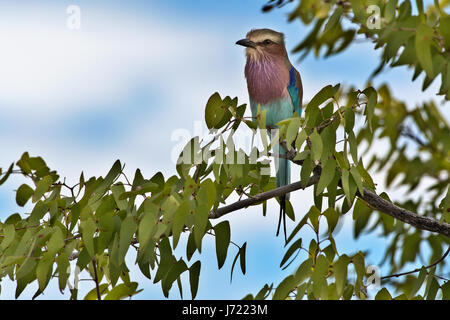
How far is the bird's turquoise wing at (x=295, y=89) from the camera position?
3.74 meters

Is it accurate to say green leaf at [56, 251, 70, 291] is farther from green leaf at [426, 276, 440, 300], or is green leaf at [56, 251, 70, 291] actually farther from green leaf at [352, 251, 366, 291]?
green leaf at [426, 276, 440, 300]

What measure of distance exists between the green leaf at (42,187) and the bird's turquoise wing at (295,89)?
1581 mm

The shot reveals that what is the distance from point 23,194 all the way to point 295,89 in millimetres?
1721

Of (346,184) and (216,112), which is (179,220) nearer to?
(216,112)

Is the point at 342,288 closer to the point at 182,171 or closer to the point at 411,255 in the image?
the point at 182,171

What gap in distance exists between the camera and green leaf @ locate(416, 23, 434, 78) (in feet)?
8.61

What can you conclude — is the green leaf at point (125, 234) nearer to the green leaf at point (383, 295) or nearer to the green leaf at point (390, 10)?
the green leaf at point (383, 295)

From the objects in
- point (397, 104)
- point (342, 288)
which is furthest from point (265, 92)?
point (397, 104)

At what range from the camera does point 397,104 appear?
20.1 ft

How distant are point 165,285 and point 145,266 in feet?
0.39

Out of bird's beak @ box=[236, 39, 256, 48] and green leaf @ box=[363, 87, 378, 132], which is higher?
bird's beak @ box=[236, 39, 256, 48]

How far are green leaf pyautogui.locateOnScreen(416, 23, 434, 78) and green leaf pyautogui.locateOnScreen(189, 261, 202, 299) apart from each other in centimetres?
130

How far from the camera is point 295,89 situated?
3762mm

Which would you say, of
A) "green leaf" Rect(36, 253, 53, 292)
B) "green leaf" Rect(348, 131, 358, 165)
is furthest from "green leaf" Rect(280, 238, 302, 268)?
"green leaf" Rect(36, 253, 53, 292)
